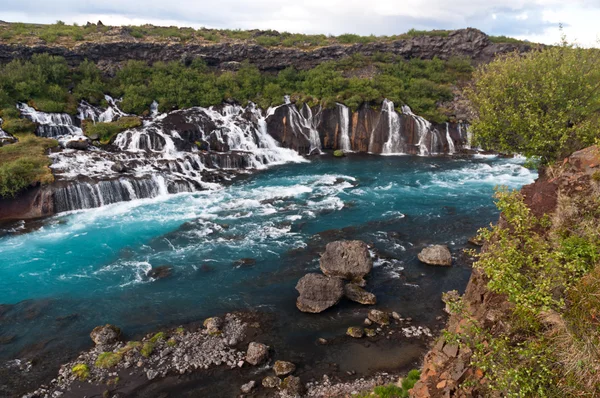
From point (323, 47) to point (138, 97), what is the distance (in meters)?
38.9

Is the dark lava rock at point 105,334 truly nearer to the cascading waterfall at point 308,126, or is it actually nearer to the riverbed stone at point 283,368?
the riverbed stone at point 283,368

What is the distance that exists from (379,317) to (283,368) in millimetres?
5744

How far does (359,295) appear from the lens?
20.5 metres

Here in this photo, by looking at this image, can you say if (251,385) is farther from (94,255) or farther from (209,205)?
(209,205)

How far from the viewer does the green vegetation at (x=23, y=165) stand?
32.2 m

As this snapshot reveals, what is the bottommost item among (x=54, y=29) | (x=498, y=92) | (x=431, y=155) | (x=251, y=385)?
(x=251, y=385)

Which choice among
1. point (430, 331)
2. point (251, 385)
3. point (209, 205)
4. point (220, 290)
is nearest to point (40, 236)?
point (209, 205)

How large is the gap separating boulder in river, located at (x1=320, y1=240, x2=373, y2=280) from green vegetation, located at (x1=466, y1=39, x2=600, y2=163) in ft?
33.8

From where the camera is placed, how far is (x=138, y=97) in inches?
2168

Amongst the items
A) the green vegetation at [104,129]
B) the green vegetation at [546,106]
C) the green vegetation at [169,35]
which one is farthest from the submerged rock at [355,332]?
the green vegetation at [169,35]

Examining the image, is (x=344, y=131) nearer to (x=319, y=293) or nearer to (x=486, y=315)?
(x=319, y=293)

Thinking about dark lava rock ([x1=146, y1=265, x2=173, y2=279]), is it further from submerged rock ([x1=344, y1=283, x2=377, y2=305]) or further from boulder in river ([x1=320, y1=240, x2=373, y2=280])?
submerged rock ([x1=344, y1=283, x2=377, y2=305])

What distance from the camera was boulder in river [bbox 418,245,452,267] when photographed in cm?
2383

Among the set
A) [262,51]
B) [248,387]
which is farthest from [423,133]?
[248,387]
